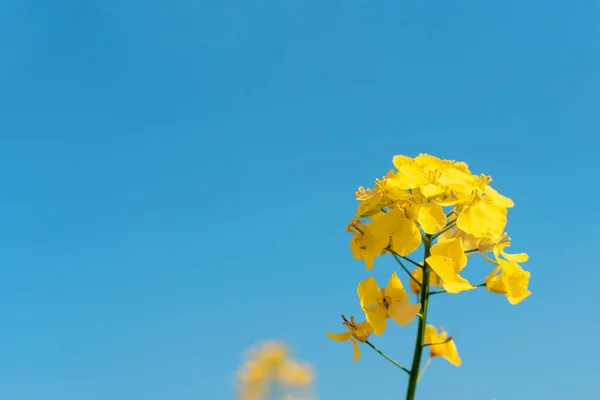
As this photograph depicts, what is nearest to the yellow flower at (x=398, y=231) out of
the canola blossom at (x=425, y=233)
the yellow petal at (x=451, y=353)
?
the canola blossom at (x=425, y=233)

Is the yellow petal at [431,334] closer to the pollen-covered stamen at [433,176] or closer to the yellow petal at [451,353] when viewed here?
the yellow petal at [451,353]

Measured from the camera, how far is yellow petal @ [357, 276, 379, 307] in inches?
105

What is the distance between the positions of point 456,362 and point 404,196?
1.02 m

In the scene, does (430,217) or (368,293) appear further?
(368,293)

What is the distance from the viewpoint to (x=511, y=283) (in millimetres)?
2635

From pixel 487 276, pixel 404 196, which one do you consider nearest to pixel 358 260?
pixel 404 196

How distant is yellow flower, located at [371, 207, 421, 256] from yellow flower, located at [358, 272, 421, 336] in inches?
6.6

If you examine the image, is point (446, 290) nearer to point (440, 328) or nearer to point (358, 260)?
point (358, 260)

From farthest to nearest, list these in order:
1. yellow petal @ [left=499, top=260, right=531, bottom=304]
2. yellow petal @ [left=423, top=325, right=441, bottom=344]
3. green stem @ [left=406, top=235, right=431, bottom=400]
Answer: yellow petal @ [left=423, top=325, right=441, bottom=344] → yellow petal @ [left=499, top=260, right=531, bottom=304] → green stem @ [left=406, top=235, right=431, bottom=400]

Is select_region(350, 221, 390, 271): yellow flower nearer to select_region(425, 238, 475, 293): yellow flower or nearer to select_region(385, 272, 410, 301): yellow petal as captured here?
select_region(385, 272, 410, 301): yellow petal

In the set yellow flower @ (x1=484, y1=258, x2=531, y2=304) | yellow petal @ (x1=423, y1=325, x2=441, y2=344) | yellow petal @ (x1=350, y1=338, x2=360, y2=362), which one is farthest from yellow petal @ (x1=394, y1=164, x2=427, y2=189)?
yellow petal @ (x1=423, y1=325, x2=441, y2=344)

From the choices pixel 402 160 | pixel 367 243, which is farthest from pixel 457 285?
pixel 402 160

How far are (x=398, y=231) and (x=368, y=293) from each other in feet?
1.12

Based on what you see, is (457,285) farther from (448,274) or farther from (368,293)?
(368,293)
